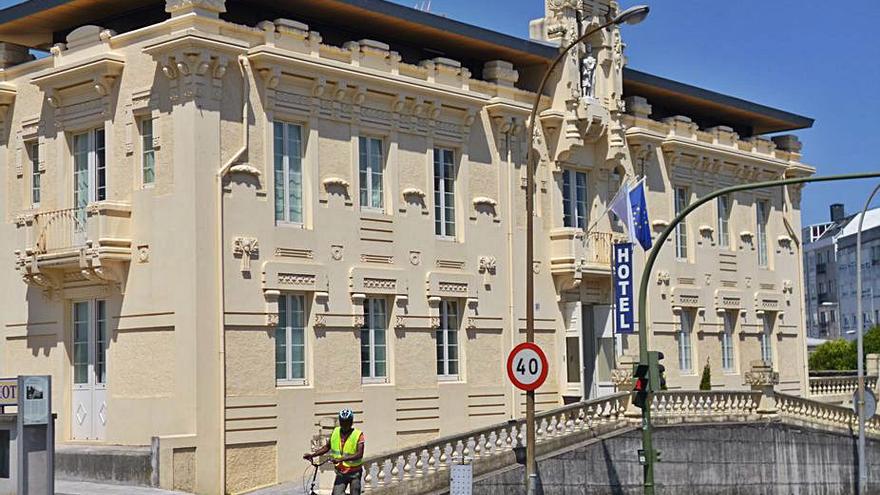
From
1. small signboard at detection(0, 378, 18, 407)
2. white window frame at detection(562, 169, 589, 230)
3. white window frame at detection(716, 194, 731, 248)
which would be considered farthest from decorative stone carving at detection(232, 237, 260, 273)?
white window frame at detection(716, 194, 731, 248)

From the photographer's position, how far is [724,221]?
42.3 meters

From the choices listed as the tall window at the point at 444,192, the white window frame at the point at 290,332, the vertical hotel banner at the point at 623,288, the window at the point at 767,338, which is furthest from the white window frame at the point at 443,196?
the window at the point at 767,338

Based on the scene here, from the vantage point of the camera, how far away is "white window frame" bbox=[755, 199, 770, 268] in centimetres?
4381

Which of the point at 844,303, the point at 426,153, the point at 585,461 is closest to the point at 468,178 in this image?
the point at 426,153

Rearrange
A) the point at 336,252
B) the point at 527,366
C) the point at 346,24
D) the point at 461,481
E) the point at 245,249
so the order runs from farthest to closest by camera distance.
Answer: the point at 346,24 → the point at 336,252 → the point at 245,249 → the point at 527,366 → the point at 461,481

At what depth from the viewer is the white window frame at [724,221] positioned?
41.9 m

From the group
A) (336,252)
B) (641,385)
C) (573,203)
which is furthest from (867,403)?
(336,252)

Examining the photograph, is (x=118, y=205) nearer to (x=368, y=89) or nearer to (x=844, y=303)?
(x=368, y=89)

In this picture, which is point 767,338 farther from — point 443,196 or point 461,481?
point 461,481

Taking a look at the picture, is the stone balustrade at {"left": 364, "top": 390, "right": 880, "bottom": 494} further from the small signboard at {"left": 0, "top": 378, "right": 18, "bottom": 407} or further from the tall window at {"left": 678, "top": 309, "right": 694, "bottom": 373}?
the small signboard at {"left": 0, "top": 378, "right": 18, "bottom": 407}

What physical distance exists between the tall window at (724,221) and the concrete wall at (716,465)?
24.1 ft

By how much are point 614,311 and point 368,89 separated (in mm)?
9078

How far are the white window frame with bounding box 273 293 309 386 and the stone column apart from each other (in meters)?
12.0

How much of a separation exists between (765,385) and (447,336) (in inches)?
325
